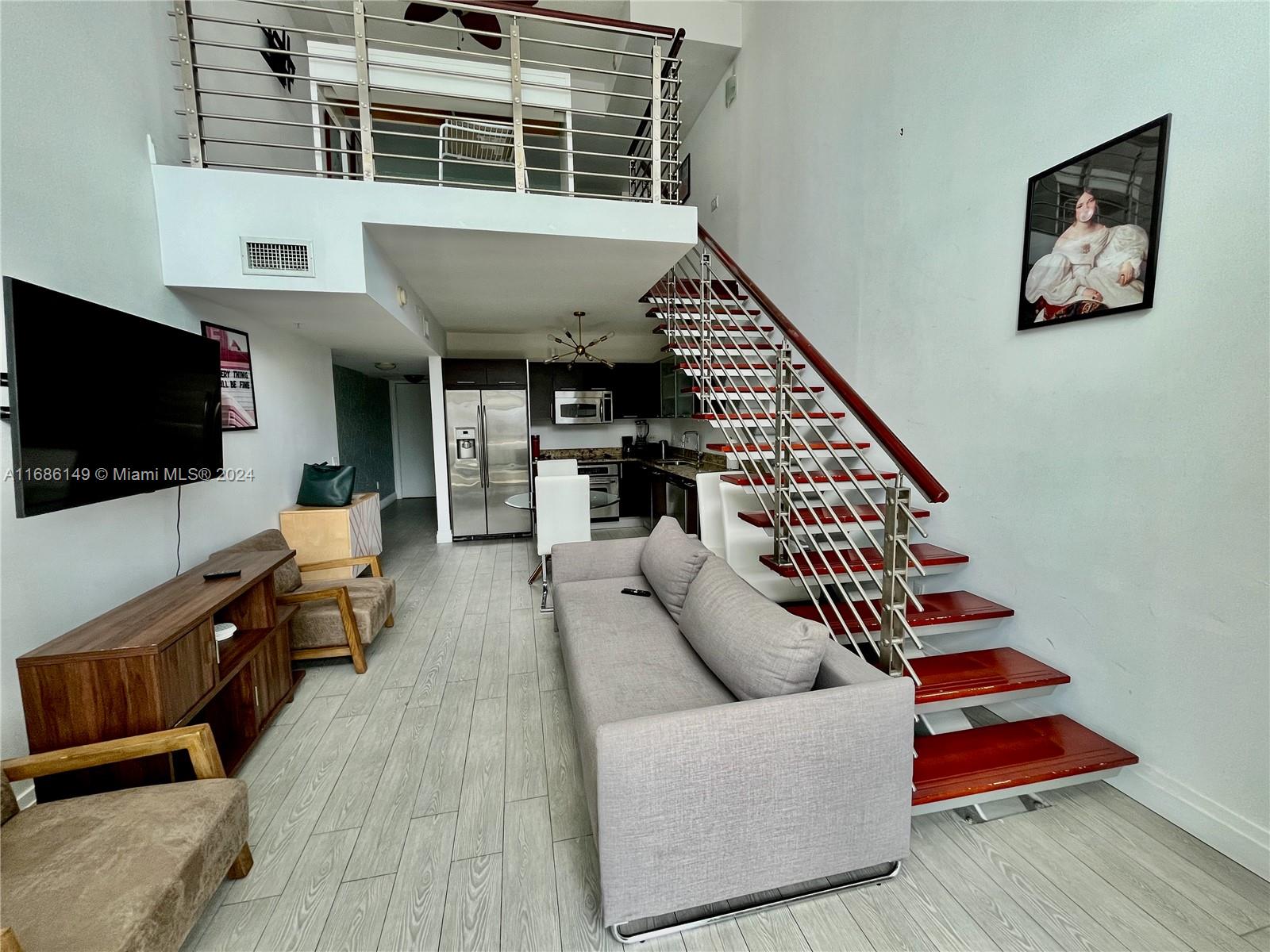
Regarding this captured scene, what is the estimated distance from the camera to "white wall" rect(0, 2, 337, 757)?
170cm

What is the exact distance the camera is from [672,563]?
2.55 meters

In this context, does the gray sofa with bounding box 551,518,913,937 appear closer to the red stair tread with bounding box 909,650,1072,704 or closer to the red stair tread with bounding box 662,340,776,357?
the red stair tread with bounding box 909,650,1072,704

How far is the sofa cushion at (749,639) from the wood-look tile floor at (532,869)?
635 mm

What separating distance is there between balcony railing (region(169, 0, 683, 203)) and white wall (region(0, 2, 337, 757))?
270 millimetres

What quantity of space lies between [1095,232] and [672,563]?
220 centimetres

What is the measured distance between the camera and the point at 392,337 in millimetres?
4242

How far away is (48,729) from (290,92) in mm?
5179

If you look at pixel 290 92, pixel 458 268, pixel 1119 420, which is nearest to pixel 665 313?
pixel 458 268

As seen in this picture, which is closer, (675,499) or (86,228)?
(86,228)

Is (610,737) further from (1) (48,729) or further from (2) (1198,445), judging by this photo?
(2) (1198,445)

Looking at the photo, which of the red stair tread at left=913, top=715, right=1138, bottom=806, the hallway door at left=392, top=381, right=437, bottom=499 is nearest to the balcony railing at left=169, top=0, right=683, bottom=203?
the red stair tread at left=913, top=715, right=1138, bottom=806

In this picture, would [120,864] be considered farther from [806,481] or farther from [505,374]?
[505,374]

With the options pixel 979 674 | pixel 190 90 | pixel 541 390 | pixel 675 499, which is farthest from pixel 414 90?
pixel 979 674

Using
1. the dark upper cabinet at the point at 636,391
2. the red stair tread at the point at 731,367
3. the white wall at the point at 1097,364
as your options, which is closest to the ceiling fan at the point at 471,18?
the white wall at the point at 1097,364
